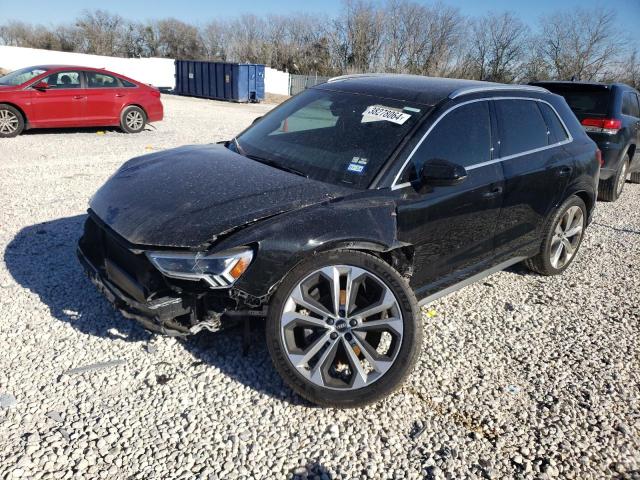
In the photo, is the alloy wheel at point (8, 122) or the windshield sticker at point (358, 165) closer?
the windshield sticker at point (358, 165)

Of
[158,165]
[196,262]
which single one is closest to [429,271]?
[196,262]

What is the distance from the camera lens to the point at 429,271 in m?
3.45

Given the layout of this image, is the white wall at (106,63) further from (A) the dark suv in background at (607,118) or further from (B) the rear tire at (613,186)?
(B) the rear tire at (613,186)

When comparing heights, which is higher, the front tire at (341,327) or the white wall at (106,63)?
Result: the front tire at (341,327)

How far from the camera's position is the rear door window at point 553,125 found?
443 cm

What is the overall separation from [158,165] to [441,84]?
2208mm

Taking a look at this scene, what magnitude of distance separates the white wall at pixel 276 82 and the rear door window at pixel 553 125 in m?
35.2

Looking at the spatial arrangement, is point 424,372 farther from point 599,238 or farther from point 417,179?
point 599,238

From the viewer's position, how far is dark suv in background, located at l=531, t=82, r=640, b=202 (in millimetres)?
7680

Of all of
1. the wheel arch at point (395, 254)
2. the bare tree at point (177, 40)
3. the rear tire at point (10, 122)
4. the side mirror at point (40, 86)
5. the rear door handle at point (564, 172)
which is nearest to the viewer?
the wheel arch at point (395, 254)

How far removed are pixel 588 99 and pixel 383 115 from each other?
576cm

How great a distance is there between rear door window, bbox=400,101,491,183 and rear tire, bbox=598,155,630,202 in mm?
5594

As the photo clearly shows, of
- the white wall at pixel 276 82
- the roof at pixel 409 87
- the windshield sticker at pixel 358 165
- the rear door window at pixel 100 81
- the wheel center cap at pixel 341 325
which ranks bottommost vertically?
the white wall at pixel 276 82

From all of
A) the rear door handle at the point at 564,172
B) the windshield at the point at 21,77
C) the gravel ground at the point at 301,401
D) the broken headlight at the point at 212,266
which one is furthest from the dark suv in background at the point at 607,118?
the windshield at the point at 21,77
